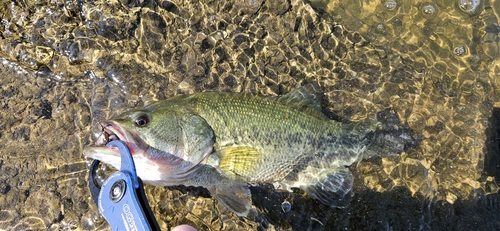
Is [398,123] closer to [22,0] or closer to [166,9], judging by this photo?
[166,9]

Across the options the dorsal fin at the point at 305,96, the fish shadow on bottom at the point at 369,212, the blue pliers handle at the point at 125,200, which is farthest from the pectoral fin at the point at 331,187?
the blue pliers handle at the point at 125,200

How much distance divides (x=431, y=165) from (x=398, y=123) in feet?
1.98

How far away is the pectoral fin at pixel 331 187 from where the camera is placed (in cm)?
409

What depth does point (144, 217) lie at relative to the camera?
2.63 m

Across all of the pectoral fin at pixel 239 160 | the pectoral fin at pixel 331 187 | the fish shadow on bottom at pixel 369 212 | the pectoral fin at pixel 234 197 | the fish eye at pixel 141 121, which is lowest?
the fish shadow on bottom at pixel 369 212

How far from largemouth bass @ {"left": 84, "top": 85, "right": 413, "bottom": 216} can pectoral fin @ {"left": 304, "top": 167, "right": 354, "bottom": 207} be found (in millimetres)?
10

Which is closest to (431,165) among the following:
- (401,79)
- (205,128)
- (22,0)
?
(401,79)

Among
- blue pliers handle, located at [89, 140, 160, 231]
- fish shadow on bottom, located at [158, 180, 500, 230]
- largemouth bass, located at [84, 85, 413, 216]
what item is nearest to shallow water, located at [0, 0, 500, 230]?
fish shadow on bottom, located at [158, 180, 500, 230]

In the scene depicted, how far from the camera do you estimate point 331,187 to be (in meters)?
4.09

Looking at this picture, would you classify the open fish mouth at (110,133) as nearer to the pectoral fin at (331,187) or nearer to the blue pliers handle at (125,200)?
the blue pliers handle at (125,200)

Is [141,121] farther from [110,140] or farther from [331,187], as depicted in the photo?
[331,187]

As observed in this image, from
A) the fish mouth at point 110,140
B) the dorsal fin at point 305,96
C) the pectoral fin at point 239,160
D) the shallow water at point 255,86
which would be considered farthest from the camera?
the shallow water at point 255,86

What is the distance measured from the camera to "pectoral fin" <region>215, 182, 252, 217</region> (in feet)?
11.7

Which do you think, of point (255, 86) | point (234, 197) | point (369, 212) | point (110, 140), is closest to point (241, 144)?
point (234, 197)
